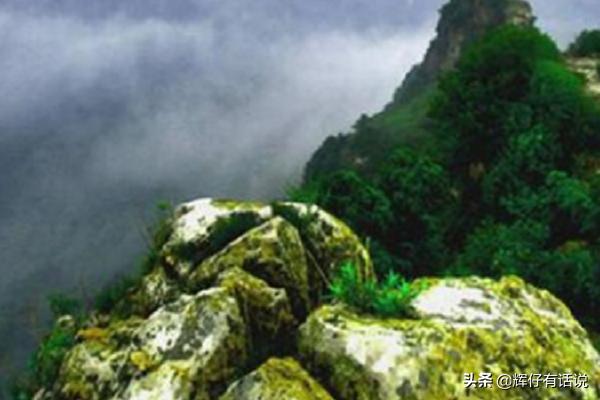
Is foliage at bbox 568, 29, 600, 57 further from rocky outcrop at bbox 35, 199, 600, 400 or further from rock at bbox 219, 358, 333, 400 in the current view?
rock at bbox 219, 358, 333, 400

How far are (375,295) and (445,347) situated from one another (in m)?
1.68

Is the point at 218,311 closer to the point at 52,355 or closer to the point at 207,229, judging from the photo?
the point at 207,229

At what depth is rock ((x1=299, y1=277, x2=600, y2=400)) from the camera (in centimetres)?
1325

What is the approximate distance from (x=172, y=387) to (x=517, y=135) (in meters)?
37.3

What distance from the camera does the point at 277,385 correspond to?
13430 millimetres

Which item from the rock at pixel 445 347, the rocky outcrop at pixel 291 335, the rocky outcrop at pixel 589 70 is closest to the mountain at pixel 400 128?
the rocky outcrop at pixel 589 70

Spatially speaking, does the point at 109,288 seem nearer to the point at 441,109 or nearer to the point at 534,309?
the point at 534,309

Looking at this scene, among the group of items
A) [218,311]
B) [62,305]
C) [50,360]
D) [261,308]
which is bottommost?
[62,305]

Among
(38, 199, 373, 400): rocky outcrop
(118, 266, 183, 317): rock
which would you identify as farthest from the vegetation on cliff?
(118, 266, 183, 317): rock

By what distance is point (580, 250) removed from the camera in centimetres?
3375

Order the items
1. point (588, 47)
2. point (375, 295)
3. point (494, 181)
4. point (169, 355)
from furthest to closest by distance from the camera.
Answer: point (588, 47) < point (494, 181) < point (169, 355) < point (375, 295)

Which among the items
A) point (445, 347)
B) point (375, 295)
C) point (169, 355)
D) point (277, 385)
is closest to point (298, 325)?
point (375, 295)

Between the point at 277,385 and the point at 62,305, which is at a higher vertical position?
the point at 277,385

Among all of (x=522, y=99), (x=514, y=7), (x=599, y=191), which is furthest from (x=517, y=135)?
(x=514, y=7)
